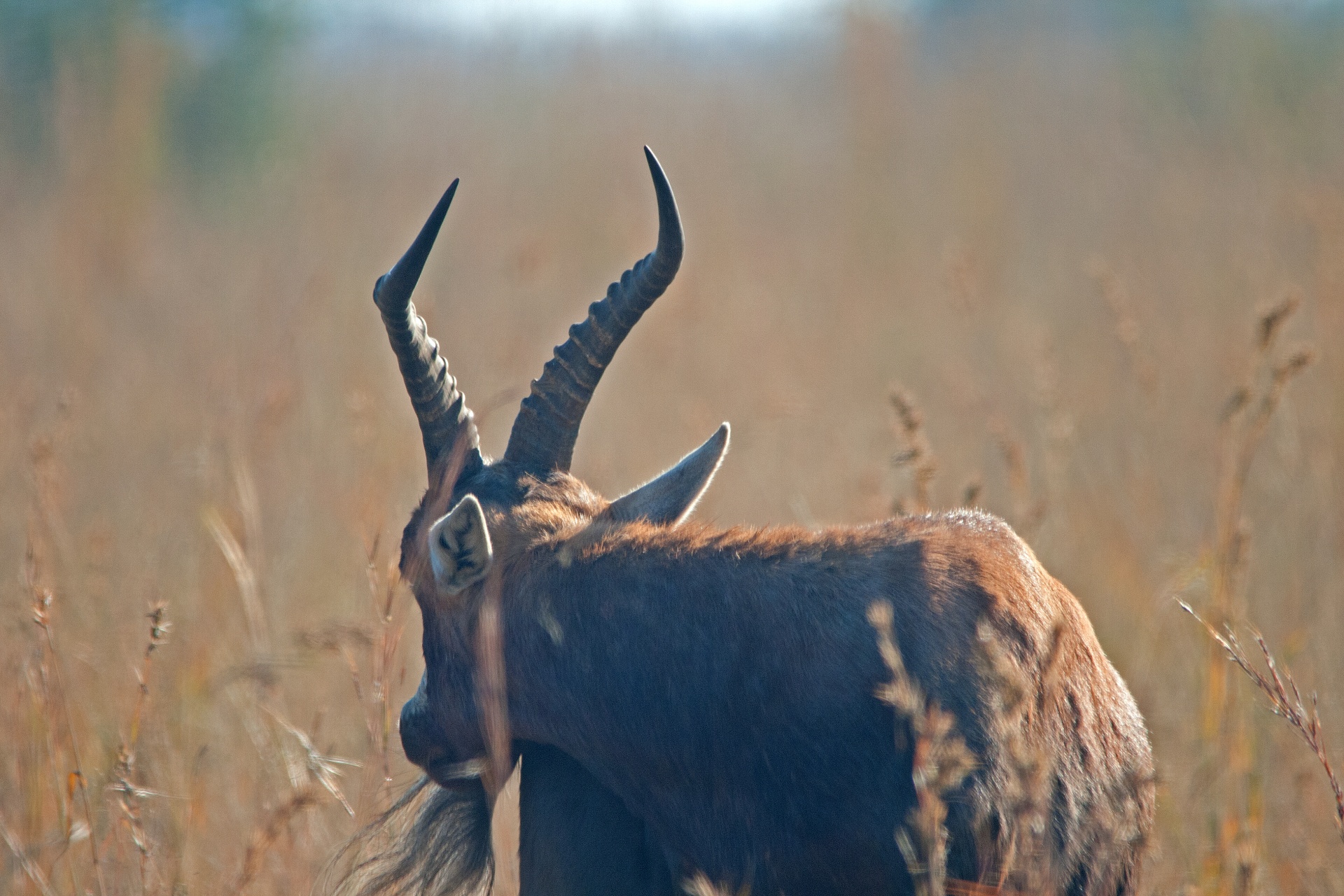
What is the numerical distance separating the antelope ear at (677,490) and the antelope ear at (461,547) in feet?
1.63

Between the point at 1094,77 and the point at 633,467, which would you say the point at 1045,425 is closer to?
the point at 633,467

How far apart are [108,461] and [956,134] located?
355 inches

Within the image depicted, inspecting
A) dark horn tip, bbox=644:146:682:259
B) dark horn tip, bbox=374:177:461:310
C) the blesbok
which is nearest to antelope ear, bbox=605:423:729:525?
the blesbok

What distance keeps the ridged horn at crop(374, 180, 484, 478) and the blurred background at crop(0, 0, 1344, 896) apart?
353 millimetres

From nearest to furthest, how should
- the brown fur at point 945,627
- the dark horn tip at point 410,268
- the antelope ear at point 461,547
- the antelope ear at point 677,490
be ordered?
the brown fur at point 945,627 < the antelope ear at point 461,547 < the dark horn tip at point 410,268 < the antelope ear at point 677,490

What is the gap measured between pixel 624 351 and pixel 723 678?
6078 mm

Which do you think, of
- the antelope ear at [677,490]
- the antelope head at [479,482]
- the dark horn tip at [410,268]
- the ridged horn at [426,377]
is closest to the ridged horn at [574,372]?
the antelope head at [479,482]

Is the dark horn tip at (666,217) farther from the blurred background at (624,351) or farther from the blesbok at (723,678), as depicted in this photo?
the blurred background at (624,351)

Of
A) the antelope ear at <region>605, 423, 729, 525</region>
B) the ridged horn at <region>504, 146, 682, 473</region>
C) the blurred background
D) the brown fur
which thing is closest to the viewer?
the brown fur

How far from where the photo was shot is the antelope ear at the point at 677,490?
3.07 metres

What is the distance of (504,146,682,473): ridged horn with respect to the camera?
2.89 meters

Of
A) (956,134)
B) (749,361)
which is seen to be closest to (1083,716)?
(749,361)

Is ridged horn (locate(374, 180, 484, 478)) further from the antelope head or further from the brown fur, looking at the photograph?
the brown fur

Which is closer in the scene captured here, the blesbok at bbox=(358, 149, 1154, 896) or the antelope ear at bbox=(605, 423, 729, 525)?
the blesbok at bbox=(358, 149, 1154, 896)
